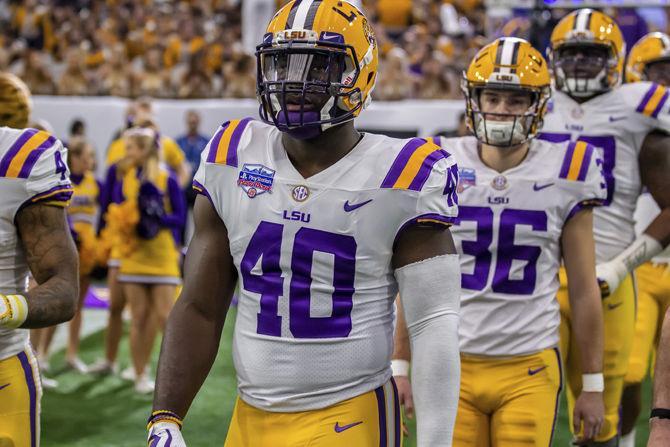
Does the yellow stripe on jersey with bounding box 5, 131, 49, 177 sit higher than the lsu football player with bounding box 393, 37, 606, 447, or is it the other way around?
the yellow stripe on jersey with bounding box 5, 131, 49, 177

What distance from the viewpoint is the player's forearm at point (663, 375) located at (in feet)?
7.13

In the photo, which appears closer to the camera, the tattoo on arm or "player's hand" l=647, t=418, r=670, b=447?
"player's hand" l=647, t=418, r=670, b=447

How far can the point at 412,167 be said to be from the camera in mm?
2283

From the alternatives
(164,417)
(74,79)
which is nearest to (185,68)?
(74,79)

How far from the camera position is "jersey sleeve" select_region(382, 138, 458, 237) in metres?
2.26

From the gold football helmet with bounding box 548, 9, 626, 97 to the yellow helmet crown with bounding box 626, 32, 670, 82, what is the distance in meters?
1.41

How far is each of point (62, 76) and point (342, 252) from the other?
10.5 metres

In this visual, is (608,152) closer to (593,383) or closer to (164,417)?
(593,383)

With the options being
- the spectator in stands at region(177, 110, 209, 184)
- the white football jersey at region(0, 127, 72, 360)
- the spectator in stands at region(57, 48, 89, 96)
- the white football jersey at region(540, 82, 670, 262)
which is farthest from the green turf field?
the spectator in stands at region(57, 48, 89, 96)

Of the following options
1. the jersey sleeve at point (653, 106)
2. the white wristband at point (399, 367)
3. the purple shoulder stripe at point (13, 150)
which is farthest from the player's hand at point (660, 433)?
Result: the jersey sleeve at point (653, 106)

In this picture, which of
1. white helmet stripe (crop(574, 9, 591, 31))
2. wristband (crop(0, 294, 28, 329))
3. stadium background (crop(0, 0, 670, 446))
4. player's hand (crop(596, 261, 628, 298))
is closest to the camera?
wristband (crop(0, 294, 28, 329))

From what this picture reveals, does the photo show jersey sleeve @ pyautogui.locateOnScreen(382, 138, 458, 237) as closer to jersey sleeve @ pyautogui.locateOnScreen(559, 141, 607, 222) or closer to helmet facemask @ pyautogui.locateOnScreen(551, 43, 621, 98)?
jersey sleeve @ pyautogui.locateOnScreen(559, 141, 607, 222)

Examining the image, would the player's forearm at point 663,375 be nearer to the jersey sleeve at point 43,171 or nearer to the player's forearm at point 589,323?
the player's forearm at point 589,323

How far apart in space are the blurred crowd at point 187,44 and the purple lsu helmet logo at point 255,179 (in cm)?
693
